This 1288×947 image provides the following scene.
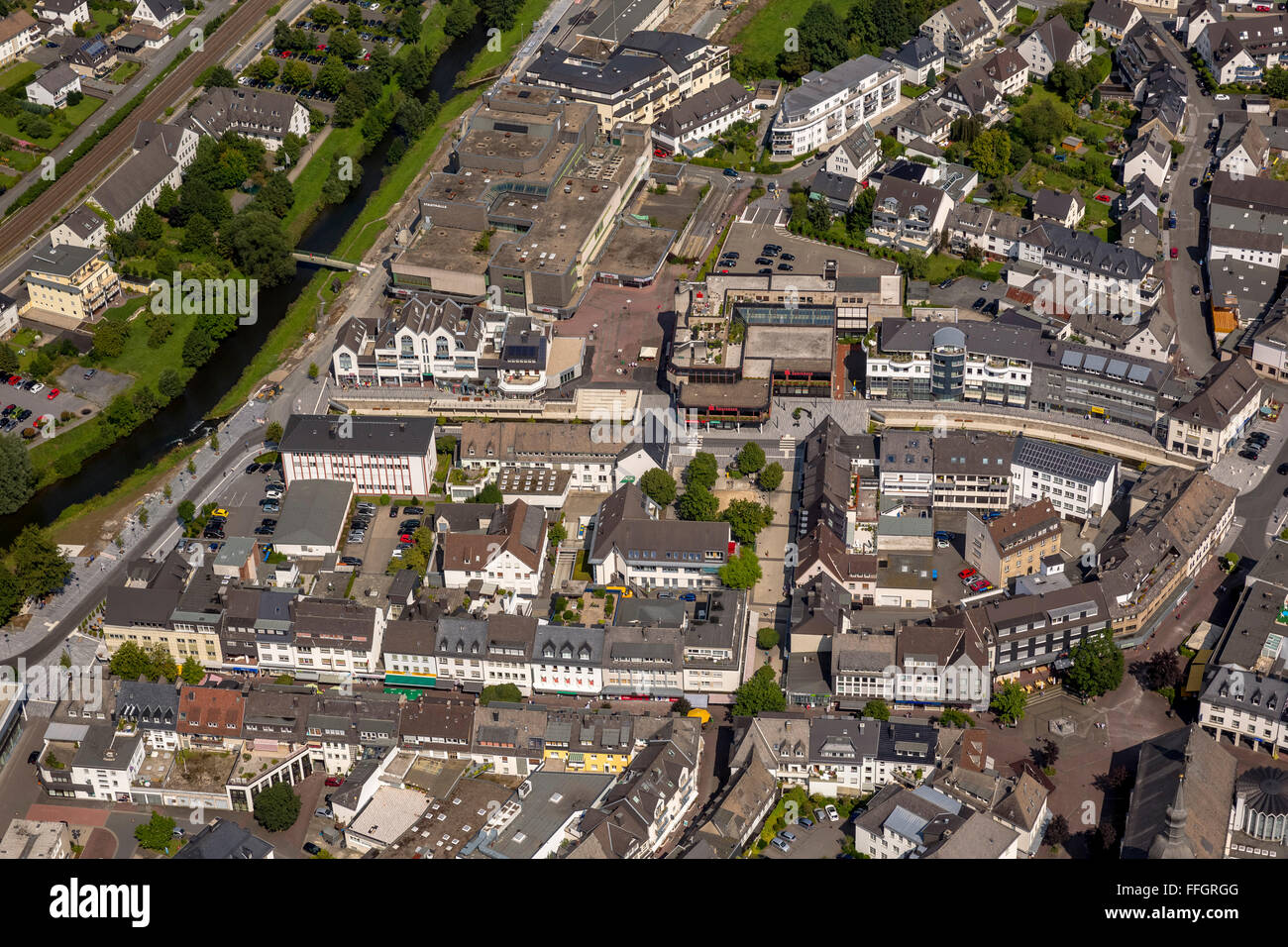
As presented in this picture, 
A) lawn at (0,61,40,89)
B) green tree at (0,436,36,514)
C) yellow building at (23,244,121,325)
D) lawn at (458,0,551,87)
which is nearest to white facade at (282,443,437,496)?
green tree at (0,436,36,514)

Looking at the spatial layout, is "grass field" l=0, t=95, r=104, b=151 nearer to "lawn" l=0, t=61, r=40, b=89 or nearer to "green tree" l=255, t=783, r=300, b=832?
"lawn" l=0, t=61, r=40, b=89

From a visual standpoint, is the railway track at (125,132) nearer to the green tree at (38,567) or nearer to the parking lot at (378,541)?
the green tree at (38,567)

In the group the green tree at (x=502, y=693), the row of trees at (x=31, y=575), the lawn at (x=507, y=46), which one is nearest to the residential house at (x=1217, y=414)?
the green tree at (x=502, y=693)

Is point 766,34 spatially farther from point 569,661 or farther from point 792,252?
point 569,661

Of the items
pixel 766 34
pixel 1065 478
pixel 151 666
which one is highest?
pixel 766 34

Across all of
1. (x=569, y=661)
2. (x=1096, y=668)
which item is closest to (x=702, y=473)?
(x=569, y=661)

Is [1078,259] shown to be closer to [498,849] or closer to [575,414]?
[575,414]
